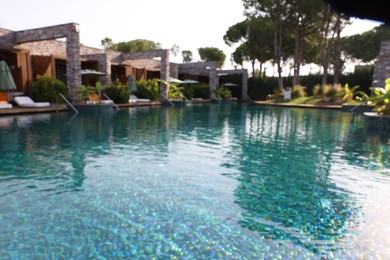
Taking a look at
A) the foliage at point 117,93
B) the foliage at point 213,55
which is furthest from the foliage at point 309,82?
the foliage at point 213,55

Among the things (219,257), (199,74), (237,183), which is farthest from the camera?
(199,74)

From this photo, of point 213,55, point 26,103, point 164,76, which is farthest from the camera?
point 213,55

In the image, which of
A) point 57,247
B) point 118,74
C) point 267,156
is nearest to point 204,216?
point 57,247

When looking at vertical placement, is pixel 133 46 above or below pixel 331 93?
above

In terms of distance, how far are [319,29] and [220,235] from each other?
3078 centimetres

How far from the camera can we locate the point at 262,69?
44.2 m

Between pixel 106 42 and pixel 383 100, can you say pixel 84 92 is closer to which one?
pixel 383 100

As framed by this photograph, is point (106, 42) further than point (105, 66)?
Yes

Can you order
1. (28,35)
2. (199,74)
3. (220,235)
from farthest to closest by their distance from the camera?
(199,74)
(28,35)
(220,235)

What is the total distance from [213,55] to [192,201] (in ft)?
175

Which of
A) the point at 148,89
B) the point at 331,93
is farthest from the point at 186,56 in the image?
the point at 331,93

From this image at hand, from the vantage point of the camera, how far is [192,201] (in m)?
3.76

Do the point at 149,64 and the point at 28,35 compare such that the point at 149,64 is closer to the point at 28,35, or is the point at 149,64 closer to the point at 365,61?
the point at 28,35

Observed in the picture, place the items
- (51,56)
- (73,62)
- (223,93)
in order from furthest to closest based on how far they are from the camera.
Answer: (223,93) → (51,56) → (73,62)
